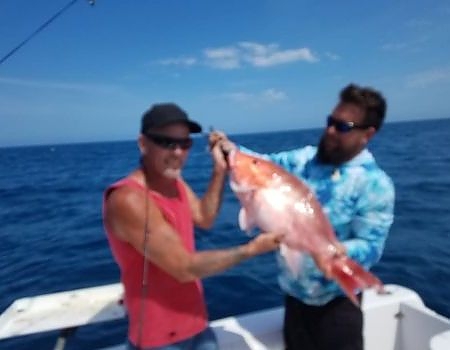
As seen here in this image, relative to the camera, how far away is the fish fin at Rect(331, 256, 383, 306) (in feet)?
7.17

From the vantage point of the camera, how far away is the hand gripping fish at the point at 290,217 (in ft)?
7.41

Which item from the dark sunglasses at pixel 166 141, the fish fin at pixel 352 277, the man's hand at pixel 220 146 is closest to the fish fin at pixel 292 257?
the fish fin at pixel 352 277

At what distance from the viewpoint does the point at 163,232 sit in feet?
7.38

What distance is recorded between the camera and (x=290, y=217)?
2416 millimetres

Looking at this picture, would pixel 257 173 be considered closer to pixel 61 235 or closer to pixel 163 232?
pixel 163 232

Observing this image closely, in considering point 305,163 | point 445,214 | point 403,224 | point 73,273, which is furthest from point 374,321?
point 445,214

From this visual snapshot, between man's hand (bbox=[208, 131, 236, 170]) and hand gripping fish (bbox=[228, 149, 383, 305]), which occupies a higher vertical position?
man's hand (bbox=[208, 131, 236, 170])

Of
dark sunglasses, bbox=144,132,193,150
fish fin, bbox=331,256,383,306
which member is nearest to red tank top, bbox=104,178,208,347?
dark sunglasses, bbox=144,132,193,150

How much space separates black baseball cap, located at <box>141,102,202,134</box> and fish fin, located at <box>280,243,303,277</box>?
3.15 ft

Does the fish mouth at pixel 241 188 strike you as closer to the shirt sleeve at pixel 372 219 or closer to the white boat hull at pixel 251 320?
the shirt sleeve at pixel 372 219

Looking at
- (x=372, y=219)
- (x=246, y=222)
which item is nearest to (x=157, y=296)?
(x=246, y=222)

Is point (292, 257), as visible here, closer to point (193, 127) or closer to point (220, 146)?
point (220, 146)

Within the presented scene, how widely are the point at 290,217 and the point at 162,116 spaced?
3.16 feet

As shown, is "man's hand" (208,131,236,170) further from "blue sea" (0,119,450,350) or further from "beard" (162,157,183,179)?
"blue sea" (0,119,450,350)
